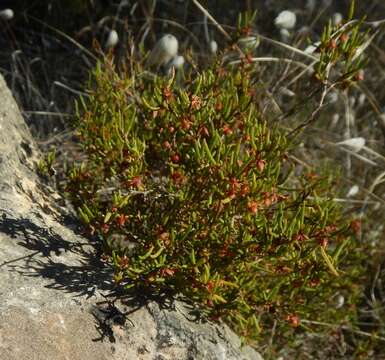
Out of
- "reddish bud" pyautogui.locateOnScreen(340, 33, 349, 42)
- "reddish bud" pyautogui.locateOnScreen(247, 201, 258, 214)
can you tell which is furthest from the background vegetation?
"reddish bud" pyautogui.locateOnScreen(340, 33, 349, 42)

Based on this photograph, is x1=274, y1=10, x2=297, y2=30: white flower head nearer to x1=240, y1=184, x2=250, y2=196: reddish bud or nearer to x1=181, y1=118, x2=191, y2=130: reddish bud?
x1=181, y1=118, x2=191, y2=130: reddish bud

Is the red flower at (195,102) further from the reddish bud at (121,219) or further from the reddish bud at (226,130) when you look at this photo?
the reddish bud at (121,219)

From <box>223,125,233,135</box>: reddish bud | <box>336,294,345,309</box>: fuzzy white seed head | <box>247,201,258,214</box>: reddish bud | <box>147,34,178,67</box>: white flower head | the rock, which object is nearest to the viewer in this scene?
the rock

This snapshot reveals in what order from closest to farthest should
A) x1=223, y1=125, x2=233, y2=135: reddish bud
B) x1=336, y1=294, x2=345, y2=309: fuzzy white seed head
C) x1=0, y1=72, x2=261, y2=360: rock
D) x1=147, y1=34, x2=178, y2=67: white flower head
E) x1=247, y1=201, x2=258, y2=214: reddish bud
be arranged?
x1=0, y1=72, x2=261, y2=360: rock → x1=247, y1=201, x2=258, y2=214: reddish bud → x1=223, y1=125, x2=233, y2=135: reddish bud → x1=147, y1=34, x2=178, y2=67: white flower head → x1=336, y1=294, x2=345, y2=309: fuzzy white seed head

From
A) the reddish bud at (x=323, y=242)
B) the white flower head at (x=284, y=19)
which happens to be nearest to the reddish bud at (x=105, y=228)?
the reddish bud at (x=323, y=242)

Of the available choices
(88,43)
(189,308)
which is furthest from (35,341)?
(88,43)

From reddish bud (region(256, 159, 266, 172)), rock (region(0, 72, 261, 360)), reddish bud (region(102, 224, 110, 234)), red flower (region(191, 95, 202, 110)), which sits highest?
red flower (region(191, 95, 202, 110))

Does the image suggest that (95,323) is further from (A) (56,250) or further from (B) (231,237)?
(B) (231,237)

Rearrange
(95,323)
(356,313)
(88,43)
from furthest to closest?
1. (88,43)
2. (356,313)
3. (95,323)

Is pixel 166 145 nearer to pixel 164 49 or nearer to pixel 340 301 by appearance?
pixel 164 49
